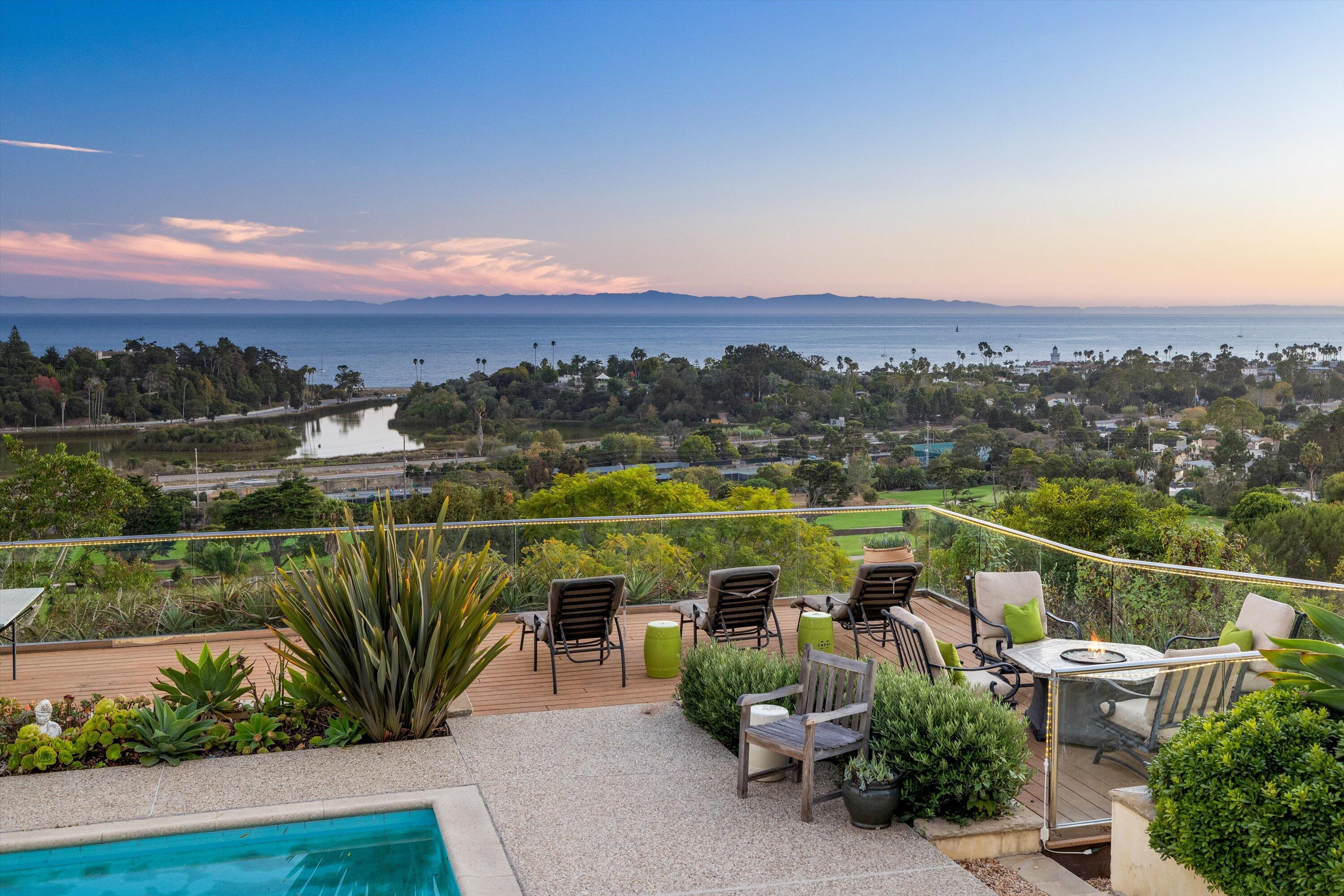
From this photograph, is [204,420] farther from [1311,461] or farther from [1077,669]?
[1077,669]

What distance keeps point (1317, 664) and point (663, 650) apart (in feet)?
15.1

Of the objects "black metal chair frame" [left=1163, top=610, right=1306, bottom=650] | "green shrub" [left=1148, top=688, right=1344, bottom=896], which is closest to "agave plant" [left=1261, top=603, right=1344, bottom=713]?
"green shrub" [left=1148, top=688, right=1344, bottom=896]

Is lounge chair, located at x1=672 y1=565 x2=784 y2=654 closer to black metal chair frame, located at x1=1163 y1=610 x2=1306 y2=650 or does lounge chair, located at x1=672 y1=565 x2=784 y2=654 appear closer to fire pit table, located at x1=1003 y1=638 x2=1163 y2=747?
fire pit table, located at x1=1003 y1=638 x2=1163 y2=747

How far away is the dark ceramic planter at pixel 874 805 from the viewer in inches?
185

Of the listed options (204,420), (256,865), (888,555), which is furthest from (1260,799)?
(204,420)

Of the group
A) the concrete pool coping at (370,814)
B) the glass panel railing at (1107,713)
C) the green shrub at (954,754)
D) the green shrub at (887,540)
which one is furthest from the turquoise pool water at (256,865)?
the green shrub at (887,540)

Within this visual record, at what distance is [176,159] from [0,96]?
8288mm

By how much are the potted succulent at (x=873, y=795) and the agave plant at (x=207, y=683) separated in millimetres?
3680

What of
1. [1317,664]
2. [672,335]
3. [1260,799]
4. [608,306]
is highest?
[608,306]

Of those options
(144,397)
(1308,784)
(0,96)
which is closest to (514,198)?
(0,96)

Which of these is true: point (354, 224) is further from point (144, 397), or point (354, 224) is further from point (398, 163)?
point (144, 397)

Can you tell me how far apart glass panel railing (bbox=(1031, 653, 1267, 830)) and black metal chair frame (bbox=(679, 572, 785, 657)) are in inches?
122

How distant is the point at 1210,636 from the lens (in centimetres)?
679

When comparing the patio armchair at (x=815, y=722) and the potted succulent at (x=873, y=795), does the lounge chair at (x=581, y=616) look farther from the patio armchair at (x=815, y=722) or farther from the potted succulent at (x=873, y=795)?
the potted succulent at (x=873, y=795)
